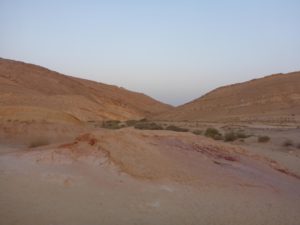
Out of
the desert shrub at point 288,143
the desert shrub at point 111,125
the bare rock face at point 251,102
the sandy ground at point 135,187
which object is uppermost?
the bare rock face at point 251,102

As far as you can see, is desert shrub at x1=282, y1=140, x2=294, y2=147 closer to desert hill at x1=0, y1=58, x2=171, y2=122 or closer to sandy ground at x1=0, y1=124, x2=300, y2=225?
sandy ground at x1=0, y1=124, x2=300, y2=225

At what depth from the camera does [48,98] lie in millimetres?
64375

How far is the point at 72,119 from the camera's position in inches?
1505

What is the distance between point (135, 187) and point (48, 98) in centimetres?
5477

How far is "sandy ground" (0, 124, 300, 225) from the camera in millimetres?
9328

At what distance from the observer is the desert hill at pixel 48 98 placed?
122 feet

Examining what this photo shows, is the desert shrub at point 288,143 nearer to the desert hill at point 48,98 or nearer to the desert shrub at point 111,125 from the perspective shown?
the desert hill at point 48,98

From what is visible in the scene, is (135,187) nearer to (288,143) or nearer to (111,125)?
(288,143)

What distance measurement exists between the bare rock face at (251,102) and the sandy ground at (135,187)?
4749cm

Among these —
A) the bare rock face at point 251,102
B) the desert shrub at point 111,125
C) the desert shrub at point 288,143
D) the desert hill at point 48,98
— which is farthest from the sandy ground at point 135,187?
the bare rock face at point 251,102

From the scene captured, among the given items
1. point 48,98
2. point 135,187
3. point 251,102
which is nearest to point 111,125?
point 48,98

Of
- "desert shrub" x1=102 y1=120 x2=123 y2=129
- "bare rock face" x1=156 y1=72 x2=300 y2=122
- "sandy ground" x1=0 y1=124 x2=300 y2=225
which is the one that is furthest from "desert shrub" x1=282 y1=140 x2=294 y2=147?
"bare rock face" x1=156 y1=72 x2=300 y2=122

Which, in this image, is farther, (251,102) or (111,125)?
(251,102)

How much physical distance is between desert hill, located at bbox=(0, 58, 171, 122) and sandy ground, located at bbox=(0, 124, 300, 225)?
21.7 meters
